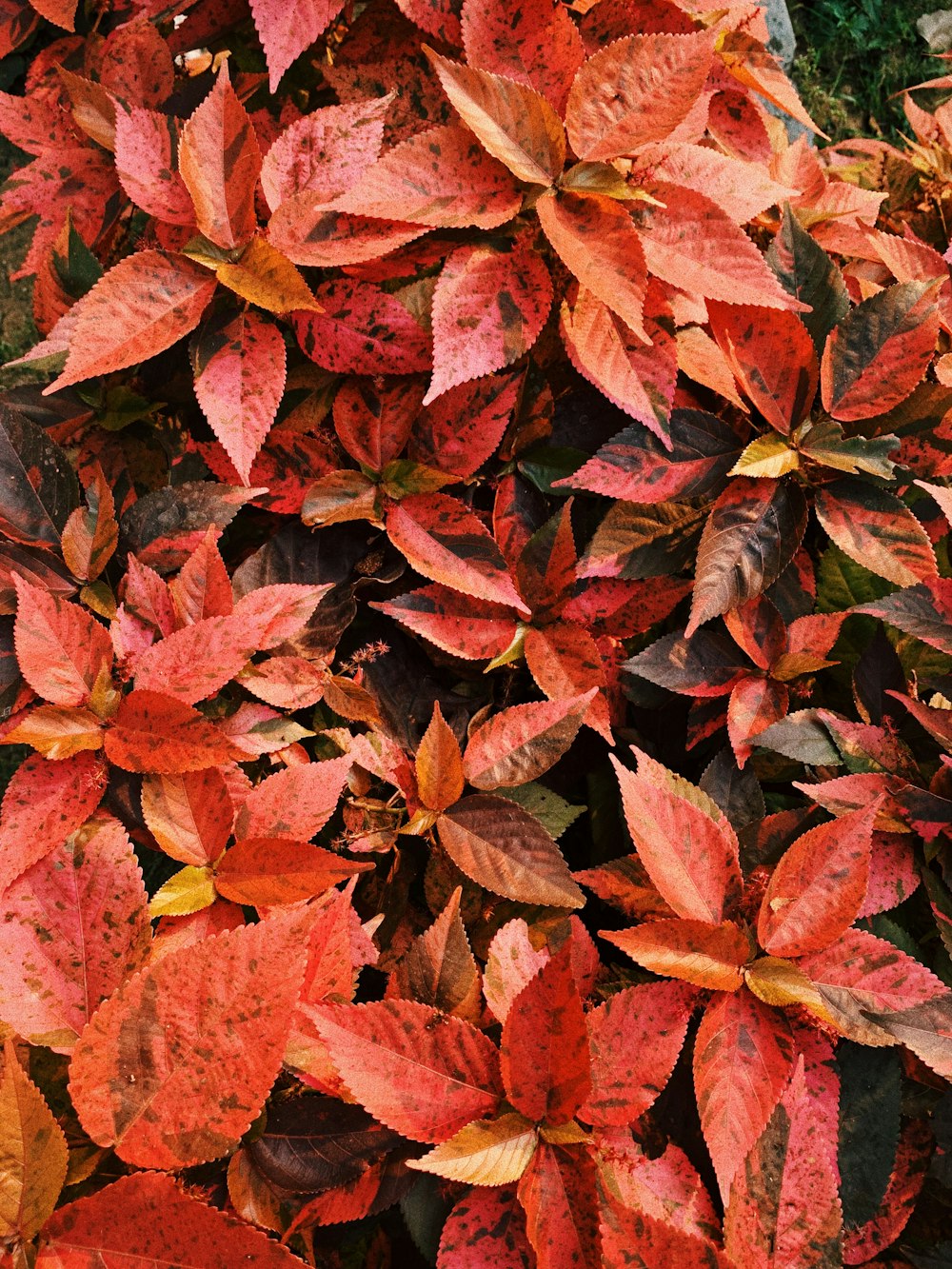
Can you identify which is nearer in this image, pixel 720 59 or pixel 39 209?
pixel 39 209

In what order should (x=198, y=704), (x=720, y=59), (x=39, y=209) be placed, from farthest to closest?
(x=720, y=59), (x=39, y=209), (x=198, y=704)

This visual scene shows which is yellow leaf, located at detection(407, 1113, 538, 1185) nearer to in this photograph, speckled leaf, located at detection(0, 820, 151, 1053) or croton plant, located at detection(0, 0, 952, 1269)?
croton plant, located at detection(0, 0, 952, 1269)

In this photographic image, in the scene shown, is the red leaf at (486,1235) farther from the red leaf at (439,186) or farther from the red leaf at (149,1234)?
the red leaf at (439,186)

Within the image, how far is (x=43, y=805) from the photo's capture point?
3.61 ft

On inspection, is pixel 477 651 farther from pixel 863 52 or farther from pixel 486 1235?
pixel 863 52

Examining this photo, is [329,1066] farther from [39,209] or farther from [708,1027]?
[39,209]

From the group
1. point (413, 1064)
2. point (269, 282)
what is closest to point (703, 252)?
point (269, 282)

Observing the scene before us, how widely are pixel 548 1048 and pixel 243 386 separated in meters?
0.86

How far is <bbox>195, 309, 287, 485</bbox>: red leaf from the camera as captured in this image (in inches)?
46.8

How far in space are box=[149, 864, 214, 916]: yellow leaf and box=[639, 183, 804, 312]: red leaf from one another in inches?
36.4

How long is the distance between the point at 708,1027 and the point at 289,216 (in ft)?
3.63

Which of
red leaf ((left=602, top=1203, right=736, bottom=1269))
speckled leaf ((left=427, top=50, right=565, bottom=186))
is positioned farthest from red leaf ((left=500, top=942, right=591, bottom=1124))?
speckled leaf ((left=427, top=50, right=565, bottom=186))

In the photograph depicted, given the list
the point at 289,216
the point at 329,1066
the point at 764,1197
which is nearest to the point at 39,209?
the point at 289,216

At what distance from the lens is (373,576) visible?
4.33 feet
